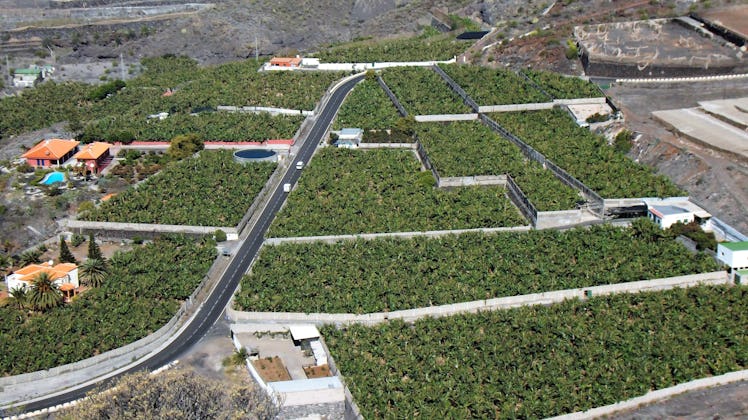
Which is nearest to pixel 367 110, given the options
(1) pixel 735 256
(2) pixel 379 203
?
(2) pixel 379 203

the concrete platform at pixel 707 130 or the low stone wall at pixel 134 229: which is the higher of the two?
the concrete platform at pixel 707 130

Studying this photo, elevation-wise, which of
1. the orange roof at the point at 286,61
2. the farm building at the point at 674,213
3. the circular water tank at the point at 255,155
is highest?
the farm building at the point at 674,213

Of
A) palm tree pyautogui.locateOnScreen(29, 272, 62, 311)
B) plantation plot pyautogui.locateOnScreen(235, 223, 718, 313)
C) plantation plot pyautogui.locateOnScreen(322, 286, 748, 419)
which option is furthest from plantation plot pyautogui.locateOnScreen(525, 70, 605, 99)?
palm tree pyautogui.locateOnScreen(29, 272, 62, 311)

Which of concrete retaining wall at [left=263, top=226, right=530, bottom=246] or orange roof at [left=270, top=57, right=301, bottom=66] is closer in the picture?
concrete retaining wall at [left=263, top=226, right=530, bottom=246]

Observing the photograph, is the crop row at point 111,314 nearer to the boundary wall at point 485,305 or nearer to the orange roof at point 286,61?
the boundary wall at point 485,305

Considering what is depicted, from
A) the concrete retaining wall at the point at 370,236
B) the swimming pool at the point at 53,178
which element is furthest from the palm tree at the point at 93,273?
the swimming pool at the point at 53,178

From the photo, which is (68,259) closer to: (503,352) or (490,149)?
(503,352)

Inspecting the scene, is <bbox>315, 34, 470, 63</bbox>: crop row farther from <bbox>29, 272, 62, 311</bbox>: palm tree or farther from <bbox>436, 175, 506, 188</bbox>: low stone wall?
<bbox>29, 272, 62, 311</bbox>: palm tree
